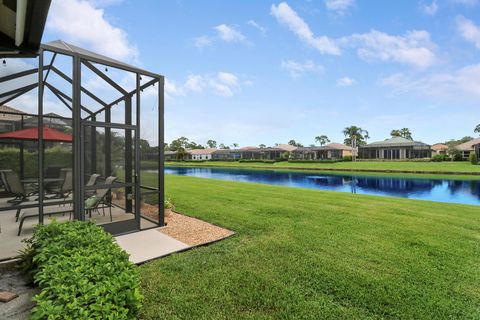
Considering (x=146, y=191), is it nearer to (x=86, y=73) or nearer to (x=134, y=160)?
(x=134, y=160)

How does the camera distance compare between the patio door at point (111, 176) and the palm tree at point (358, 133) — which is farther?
the palm tree at point (358, 133)

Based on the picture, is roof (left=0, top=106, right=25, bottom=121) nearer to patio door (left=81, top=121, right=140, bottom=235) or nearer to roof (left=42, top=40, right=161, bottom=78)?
patio door (left=81, top=121, right=140, bottom=235)

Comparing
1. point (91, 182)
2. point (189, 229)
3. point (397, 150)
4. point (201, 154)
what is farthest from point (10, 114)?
point (201, 154)

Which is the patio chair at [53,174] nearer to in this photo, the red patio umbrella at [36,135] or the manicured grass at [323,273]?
the red patio umbrella at [36,135]

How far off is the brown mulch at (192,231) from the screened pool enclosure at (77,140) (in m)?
0.66

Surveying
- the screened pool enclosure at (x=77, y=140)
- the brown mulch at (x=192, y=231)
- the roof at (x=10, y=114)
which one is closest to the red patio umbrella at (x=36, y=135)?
the screened pool enclosure at (x=77, y=140)

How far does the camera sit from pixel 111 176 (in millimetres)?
5027

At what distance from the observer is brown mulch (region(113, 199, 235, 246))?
4.74 metres

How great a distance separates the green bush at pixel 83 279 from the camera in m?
1.78

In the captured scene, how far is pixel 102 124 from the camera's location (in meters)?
4.81

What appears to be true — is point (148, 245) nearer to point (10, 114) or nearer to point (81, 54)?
point (10, 114)

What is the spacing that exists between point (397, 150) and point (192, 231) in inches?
1909

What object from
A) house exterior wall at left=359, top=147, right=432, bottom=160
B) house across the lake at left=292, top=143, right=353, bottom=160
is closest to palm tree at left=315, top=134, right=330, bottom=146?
house across the lake at left=292, top=143, right=353, bottom=160

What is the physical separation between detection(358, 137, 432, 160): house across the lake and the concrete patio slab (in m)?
48.6
